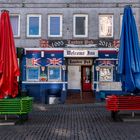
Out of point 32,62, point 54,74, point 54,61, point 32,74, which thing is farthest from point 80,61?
point 32,74

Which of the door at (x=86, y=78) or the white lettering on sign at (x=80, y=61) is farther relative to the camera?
the door at (x=86, y=78)

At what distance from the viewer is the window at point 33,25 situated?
34.3m

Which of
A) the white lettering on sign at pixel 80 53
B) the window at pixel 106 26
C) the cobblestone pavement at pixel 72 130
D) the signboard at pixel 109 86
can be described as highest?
the window at pixel 106 26

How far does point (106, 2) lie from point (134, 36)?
639 inches

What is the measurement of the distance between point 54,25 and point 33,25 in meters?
1.46

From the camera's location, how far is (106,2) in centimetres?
3425

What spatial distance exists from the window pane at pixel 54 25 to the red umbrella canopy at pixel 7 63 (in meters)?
16.7

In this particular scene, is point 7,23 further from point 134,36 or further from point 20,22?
A: point 20,22

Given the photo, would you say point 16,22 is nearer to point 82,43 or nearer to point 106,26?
point 82,43

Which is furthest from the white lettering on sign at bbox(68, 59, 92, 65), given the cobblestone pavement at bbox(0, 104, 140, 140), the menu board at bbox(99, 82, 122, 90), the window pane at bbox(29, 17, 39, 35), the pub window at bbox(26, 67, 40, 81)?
the cobblestone pavement at bbox(0, 104, 140, 140)

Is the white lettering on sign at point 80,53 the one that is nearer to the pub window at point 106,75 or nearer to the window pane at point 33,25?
the pub window at point 106,75

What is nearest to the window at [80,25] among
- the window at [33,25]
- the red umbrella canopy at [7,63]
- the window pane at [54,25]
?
the window pane at [54,25]

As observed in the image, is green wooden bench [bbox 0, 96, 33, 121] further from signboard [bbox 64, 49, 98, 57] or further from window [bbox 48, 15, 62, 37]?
window [bbox 48, 15, 62, 37]

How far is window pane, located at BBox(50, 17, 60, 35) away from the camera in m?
34.2
